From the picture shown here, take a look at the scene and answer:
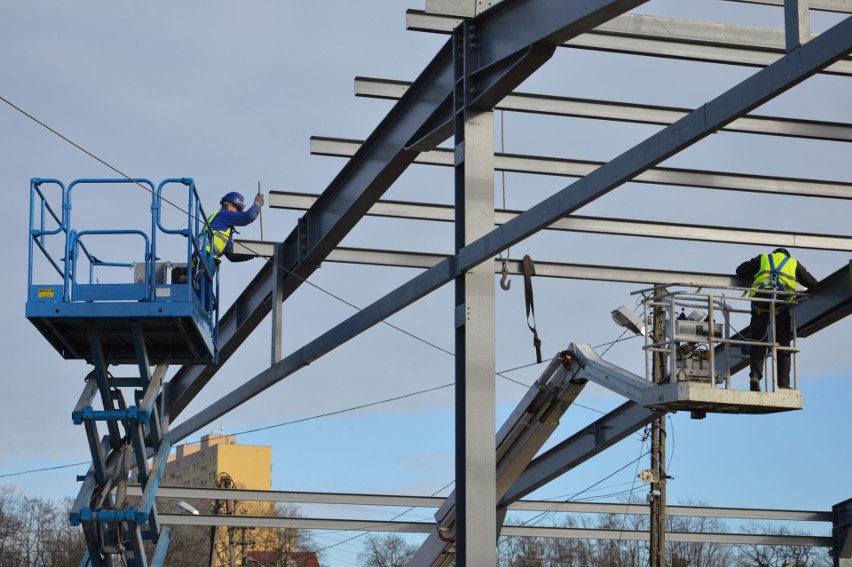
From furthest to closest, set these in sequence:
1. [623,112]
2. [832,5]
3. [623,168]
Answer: [623,112], [832,5], [623,168]

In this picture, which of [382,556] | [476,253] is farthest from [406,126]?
[382,556]

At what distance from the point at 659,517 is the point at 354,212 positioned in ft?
30.5

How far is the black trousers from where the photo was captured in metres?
14.0

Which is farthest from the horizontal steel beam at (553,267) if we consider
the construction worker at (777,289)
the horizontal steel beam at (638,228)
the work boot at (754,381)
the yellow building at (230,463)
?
the yellow building at (230,463)

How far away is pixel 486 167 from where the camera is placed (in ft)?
42.2

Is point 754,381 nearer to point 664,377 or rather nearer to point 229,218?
point 664,377

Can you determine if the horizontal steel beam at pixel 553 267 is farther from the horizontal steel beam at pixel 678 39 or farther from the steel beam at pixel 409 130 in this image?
the horizontal steel beam at pixel 678 39

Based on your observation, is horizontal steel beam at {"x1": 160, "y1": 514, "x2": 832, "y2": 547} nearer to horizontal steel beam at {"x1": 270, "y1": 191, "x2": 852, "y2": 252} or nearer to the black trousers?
horizontal steel beam at {"x1": 270, "y1": 191, "x2": 852, "y2": 252}

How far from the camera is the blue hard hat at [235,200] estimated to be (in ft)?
57.1

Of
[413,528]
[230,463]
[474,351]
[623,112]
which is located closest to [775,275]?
[623,112]

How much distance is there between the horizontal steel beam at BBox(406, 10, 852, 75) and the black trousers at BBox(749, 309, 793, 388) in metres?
3.06

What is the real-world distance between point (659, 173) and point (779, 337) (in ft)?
9.77

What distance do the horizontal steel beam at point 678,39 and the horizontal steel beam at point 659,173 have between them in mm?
2204

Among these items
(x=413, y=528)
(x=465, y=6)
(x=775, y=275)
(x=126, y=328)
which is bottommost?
(x=413, y=528)
